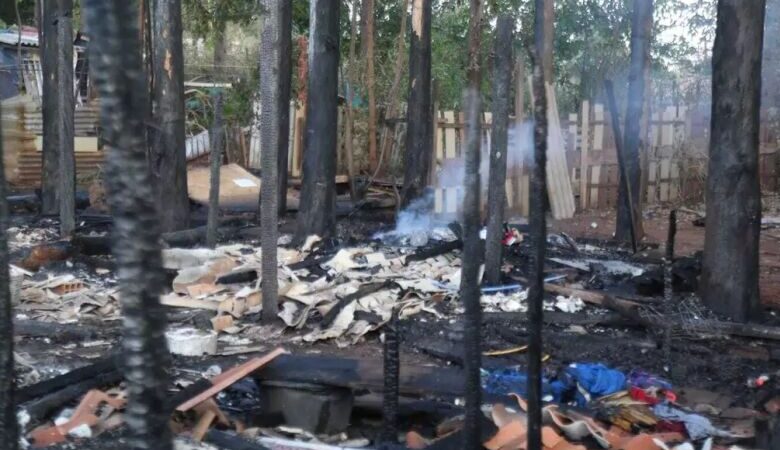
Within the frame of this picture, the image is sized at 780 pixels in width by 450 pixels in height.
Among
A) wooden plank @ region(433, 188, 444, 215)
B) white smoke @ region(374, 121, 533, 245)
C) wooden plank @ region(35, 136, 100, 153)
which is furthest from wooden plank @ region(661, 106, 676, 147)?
wooden plank @ region(35, 136, 100, 153)

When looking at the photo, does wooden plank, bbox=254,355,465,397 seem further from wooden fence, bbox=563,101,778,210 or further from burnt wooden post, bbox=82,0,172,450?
wooden fence, bbox=563,101,778,210

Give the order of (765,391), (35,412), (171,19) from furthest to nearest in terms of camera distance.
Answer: (171,19), (765,391), (35,412)

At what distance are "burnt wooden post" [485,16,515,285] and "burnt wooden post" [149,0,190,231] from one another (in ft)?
15.2

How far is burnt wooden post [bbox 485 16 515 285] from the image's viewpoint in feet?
24.3

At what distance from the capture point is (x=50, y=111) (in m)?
13.6

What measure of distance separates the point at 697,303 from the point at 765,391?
204 cm

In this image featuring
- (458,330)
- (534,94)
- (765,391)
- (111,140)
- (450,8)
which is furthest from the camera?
(450,8)

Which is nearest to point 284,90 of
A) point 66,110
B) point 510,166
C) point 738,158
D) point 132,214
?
point 66,110

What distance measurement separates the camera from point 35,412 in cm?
491

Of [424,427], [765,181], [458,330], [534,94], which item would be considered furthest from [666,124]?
[534,94]

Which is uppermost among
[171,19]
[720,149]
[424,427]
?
[171,19]

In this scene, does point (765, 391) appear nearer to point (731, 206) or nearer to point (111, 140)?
point (731, 206)

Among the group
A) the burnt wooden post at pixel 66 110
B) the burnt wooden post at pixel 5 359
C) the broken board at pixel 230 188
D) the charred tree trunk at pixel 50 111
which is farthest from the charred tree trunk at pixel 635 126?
the burnt wooden post at pixel 5 359

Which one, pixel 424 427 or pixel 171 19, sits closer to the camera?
pixel 424 427
